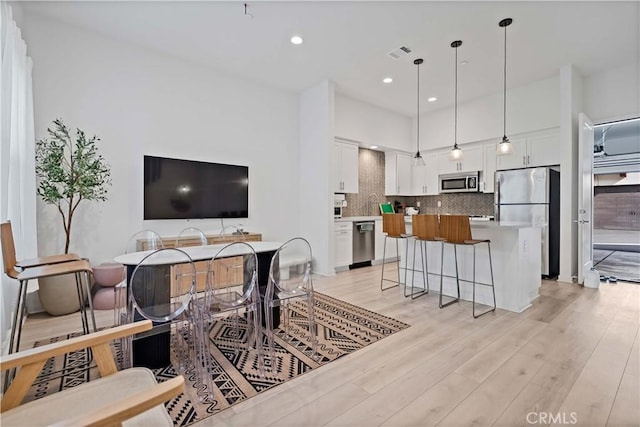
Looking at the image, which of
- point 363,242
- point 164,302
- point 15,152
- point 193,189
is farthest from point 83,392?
point 363,242

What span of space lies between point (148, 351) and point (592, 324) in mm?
3877

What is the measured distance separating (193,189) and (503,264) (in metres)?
4.04

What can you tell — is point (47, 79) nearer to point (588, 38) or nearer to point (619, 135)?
point (588, 38)

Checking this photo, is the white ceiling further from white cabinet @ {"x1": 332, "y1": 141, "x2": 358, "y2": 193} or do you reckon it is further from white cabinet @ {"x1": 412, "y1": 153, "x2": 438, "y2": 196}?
white cabinet @ {"x1": 412, "y1": 153, "x2": 438, "y2": 196}

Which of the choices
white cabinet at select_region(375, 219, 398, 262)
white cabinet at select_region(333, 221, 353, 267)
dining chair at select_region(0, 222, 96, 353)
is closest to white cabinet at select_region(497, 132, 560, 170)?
white cabinet at select_region(375, 219, 398, 262)

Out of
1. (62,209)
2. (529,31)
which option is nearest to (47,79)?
(62,209)

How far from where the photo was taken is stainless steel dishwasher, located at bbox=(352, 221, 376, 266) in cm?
546

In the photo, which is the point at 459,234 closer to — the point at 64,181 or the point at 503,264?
the point at 503,264

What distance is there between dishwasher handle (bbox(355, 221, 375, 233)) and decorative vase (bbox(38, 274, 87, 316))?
4.02m

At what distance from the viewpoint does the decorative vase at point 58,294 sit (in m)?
3.05

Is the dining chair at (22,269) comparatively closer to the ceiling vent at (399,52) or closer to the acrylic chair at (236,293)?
the acrylic chair at (236,293)

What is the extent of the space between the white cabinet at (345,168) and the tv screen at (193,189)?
1689 mm

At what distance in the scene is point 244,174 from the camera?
4.75 metres

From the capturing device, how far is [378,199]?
6.69 meters
